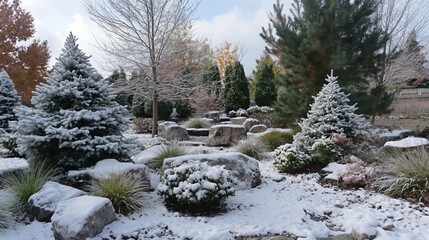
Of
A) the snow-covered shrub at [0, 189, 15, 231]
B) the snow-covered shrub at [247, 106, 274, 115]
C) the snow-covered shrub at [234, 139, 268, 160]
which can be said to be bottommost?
the snow-covered shrub at [0, 189, 15, 231]

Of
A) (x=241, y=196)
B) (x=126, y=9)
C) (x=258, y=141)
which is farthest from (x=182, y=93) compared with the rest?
(x=241, y=196)

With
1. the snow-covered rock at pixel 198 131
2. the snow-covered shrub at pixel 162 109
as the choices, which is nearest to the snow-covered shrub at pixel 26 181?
the snow-covered rock at pixel 198 131

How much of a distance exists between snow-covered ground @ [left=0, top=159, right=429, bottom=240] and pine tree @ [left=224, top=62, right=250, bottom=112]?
1169 cm

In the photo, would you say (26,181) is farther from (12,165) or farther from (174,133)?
(174,133)

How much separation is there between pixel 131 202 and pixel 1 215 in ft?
4.93

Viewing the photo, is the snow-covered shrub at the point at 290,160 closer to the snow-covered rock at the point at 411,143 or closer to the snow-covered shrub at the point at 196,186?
the snow-covered rock at the point at 411,143

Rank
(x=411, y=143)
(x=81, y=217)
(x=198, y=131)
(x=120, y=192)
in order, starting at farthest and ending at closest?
1. (x=198, y=131)
2. (x=411, y=143)
3. (x=120, y=192)
4. (x=81, y=217)

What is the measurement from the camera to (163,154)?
645 centimetres

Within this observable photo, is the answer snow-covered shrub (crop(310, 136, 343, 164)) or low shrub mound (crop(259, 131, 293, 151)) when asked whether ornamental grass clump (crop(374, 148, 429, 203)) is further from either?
low shrub mound (crop(259, 131, 293, 151))

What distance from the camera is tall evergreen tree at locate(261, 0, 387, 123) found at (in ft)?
28.3

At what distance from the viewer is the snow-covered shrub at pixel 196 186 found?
161 inches

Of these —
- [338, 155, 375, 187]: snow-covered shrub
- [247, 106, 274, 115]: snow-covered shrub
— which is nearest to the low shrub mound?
[338, 155, 375, 187]: snow-covered shrub

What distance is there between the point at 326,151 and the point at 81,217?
15.5 feet

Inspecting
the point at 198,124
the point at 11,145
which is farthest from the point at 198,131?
the point at 11,145
